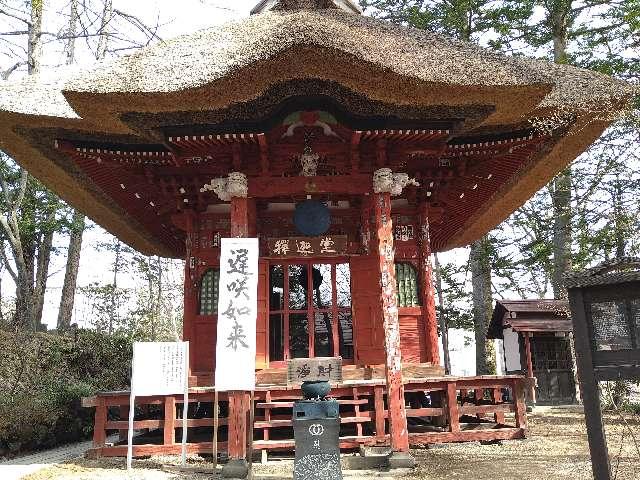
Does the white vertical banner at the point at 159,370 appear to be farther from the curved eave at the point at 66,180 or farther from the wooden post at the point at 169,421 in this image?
the curved eave at the point at 66,180

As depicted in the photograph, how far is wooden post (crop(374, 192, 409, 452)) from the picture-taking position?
6578 mm

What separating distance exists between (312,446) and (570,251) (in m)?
11.5

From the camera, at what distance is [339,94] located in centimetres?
663

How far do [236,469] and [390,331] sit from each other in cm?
253

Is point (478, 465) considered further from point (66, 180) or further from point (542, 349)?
point (542, 349)

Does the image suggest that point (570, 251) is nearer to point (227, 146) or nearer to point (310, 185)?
point (310, 185)

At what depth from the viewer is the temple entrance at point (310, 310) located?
8305 millimetres

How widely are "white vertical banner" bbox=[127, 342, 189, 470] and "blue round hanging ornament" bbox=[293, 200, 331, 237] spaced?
250 centimetres

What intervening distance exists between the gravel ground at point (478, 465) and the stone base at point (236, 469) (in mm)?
182

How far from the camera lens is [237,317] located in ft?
21.0

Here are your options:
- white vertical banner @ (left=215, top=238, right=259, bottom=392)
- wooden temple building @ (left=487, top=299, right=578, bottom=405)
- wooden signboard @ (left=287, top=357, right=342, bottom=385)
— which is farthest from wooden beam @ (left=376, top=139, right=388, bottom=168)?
wooden temple building @ (left=487, top=299, right=578, bottom=405)

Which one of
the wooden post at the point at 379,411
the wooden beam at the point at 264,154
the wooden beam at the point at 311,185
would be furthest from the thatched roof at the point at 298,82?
the wooden post at the point at 379,411

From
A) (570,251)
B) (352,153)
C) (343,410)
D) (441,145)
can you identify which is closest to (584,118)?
(441,145)

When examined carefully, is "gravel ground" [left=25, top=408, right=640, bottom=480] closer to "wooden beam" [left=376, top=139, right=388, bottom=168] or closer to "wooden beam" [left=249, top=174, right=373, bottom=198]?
"wooden beam" [left=249, top=174, right=373, bottom=198]
